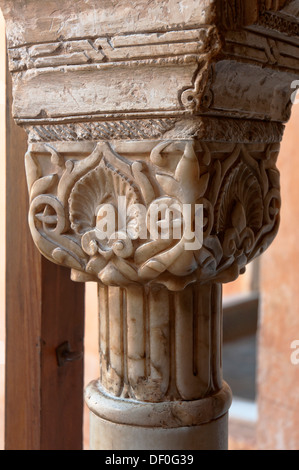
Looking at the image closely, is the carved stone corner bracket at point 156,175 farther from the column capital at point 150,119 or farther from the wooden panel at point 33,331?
the wooden panel at point 33,331

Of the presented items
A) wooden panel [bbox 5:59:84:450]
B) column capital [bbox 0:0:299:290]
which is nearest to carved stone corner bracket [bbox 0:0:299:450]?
column capital [bbox 0:0:299:290]

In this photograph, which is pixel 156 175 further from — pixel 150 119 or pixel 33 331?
pixel 33 331

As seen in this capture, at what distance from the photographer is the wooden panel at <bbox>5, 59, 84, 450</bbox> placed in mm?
1275

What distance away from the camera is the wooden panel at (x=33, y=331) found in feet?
4.18

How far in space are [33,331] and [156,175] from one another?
565mm

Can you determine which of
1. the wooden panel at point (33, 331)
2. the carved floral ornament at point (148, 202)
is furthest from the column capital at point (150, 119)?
the wooden panel at point (33, 331)

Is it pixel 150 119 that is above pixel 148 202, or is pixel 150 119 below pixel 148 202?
above

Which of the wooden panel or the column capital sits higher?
the column capital

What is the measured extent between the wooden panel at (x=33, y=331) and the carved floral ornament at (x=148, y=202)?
1.03 feet

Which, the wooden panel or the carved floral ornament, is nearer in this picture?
the carved floral ornament

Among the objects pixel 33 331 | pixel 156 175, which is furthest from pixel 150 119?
pixel 33 331

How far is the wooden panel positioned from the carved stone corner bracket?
26 centimetres

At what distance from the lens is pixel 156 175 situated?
862 millimetres

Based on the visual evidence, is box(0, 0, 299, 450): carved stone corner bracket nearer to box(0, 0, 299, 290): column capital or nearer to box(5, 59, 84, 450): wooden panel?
box(0, 0, 299, 290): column capital
